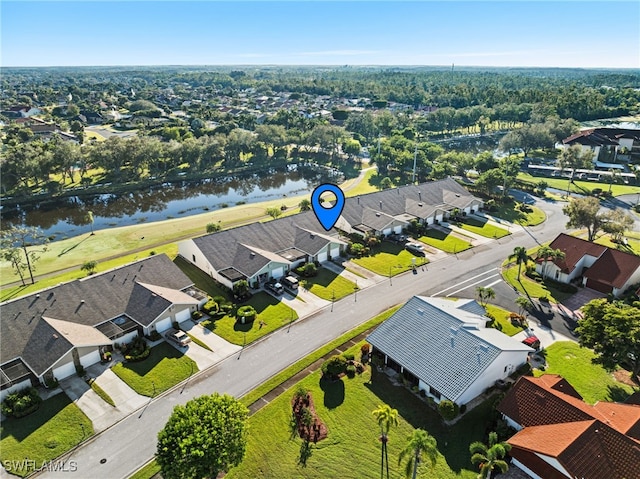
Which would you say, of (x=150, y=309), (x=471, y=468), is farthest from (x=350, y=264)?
(x=471, y=468)

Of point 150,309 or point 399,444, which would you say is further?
point 150,309

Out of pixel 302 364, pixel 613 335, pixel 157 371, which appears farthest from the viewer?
pixel 302 364

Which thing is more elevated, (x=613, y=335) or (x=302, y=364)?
(x=613, y=335)

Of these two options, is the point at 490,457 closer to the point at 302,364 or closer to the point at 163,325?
the point at 302,364

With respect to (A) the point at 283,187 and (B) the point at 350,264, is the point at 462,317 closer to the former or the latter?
(B) the point at 350,264

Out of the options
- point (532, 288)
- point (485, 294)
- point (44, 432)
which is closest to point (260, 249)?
point (485, 294)

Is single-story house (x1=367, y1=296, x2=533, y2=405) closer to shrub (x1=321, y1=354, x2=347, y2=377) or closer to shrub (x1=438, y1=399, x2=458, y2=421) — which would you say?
shrub (x1=438, y1=399, x2=458, y2=421)
